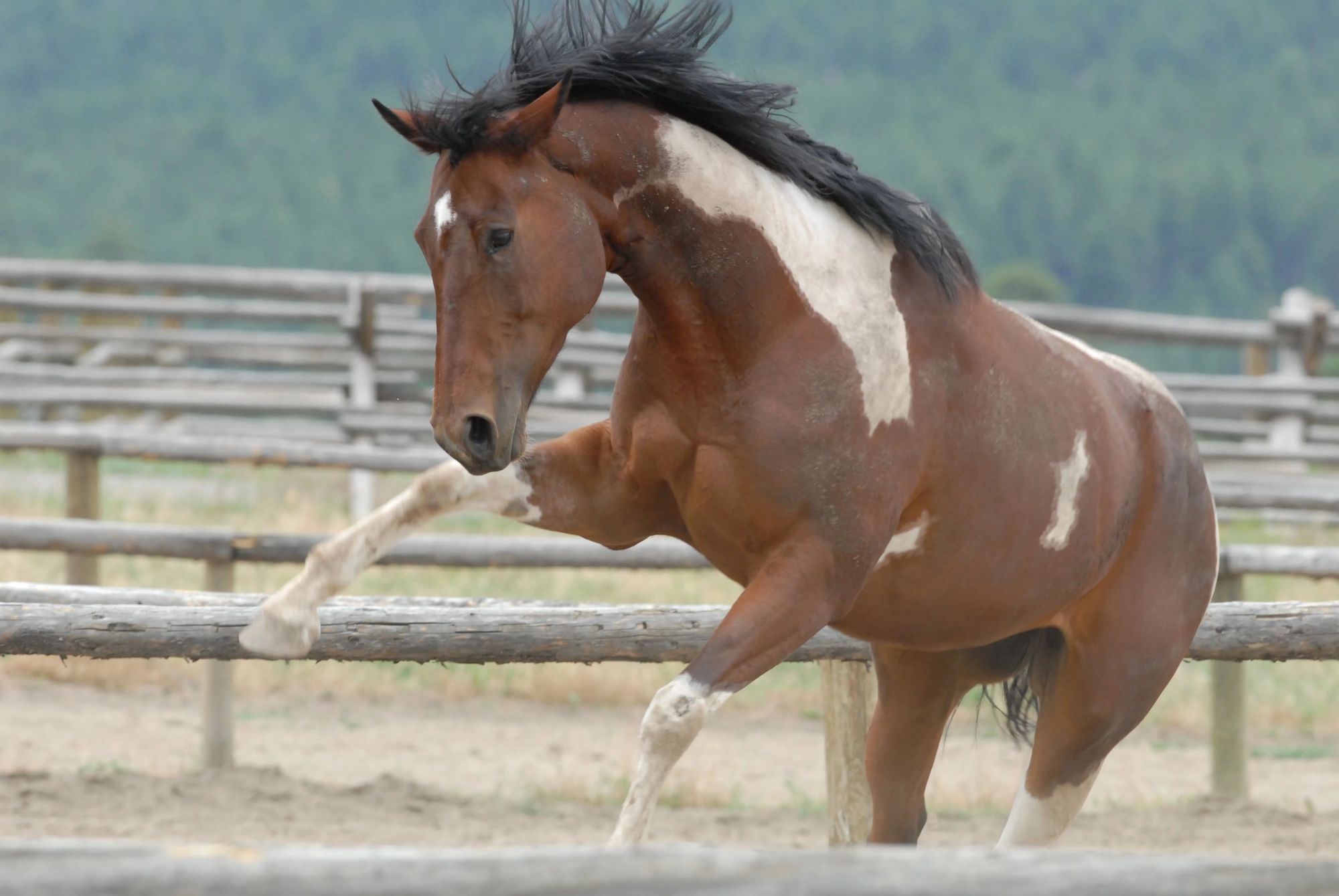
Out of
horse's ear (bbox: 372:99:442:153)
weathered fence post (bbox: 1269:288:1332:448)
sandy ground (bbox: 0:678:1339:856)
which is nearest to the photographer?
horse's ear (bbox: 372:99:442:153)

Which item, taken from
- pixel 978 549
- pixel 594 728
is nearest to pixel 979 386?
pixel 978 549

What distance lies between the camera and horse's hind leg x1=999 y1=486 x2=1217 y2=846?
3285 millimetres

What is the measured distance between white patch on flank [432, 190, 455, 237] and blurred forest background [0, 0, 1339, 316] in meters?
54.9

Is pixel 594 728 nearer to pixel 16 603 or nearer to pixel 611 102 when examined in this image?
pixel 16 603

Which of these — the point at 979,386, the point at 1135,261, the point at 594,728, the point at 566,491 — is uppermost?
the point at 1135,261

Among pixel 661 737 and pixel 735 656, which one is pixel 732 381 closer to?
pixel 735 656

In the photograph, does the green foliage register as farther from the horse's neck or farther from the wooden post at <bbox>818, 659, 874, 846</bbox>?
the horse's neck

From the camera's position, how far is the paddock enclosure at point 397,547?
62.4 inches

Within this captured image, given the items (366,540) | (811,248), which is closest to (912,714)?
(811,248)

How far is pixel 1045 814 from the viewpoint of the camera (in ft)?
11.2

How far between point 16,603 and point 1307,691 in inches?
245

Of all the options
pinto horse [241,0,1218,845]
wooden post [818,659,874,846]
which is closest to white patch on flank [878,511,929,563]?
pinto horse [241,0,1218,845]

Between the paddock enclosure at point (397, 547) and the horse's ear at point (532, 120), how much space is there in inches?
50.5

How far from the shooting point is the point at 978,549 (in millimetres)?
2943
